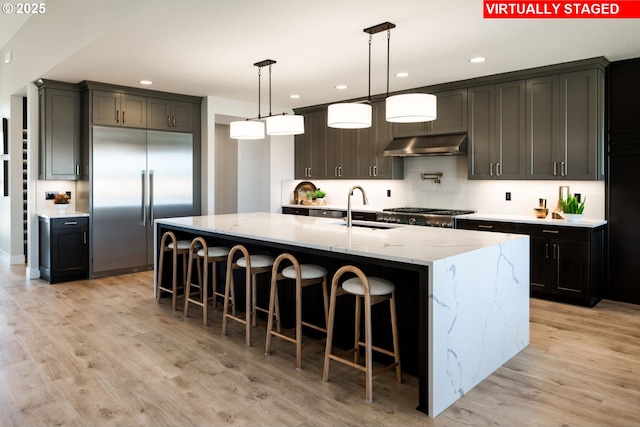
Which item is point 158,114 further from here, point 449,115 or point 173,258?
point 449,115

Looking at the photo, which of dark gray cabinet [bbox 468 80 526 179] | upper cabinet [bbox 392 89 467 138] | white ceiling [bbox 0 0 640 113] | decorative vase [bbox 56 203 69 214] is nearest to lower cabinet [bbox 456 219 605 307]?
dark gray cabinet [bbox 468 80 526 179]

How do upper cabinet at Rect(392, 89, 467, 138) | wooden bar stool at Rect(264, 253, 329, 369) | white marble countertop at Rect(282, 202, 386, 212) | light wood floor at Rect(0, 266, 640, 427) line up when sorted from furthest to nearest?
white marble countertop at Rect(282, 202, 386, 212) < upper cabinet at Rect(392, 89, 467, 138) < wooden bar stool at Rect(264, 253, 329, 369) < light wood floor at Rect(0, 266, 640, 427)

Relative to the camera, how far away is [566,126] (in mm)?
4820

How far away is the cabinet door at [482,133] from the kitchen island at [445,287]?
2.21 meters

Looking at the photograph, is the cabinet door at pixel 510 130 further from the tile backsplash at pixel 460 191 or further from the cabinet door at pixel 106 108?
the cabinet door at pixel 106 108

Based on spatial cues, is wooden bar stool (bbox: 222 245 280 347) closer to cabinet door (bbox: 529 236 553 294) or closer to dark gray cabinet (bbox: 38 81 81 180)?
cabinet door (bbox: 529 236 553 294)

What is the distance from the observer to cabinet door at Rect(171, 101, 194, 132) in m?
6.49

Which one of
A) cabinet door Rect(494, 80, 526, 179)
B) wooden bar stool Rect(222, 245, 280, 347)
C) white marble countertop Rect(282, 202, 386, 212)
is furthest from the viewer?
white marble countertop Rect(282, 202, 386, 212)

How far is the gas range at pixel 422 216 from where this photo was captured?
5430 mm

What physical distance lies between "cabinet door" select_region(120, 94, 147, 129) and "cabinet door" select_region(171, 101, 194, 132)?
41 centimetres

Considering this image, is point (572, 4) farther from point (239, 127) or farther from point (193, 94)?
point (193, 94)

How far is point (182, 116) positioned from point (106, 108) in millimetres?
1039

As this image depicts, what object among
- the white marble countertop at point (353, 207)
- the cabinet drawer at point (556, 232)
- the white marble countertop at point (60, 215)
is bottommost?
the cabinet drawer at point (556, 232)

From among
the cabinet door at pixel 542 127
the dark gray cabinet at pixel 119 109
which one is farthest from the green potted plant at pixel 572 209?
the dark gray cabinet at pixel 119 109
